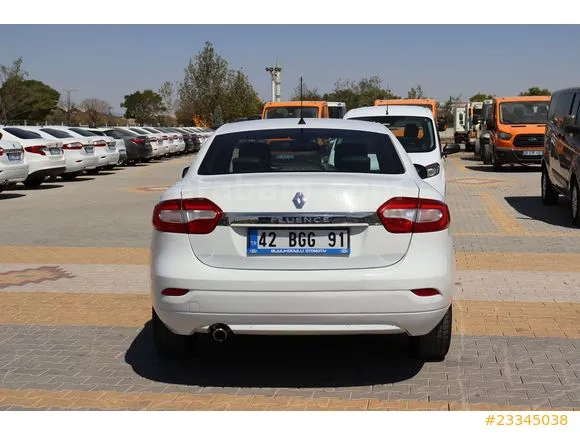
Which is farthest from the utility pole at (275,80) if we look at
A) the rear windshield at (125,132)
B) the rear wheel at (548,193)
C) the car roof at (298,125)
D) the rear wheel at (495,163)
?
the car roof at (298,125)

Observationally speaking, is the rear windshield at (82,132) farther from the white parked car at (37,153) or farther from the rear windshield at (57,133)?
the white parked car at (37,153)

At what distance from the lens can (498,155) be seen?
82.0 ft

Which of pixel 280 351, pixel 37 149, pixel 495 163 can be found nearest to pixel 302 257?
pixel 280 351

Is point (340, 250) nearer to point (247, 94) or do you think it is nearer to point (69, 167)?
point (69, 167)

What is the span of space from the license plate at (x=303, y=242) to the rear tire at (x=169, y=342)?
0.97 m

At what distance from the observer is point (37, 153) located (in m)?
20.8

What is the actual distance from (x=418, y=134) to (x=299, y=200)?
8.76 meters

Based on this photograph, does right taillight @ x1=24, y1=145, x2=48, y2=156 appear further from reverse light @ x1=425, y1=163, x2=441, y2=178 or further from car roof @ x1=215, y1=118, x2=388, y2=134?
car roof @ x1=215, y1=118, x2=388, y2=134

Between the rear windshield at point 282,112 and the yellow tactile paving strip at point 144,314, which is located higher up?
the rear windshield at point 282,112

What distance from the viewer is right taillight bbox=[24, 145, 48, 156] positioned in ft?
67.4

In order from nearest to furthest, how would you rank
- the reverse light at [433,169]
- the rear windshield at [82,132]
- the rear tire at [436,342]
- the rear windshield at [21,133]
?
the rear tire at [436,342]
the reverse light at [433,169]
the rear windshield at [21,133]
the rear windshield at [82,132]

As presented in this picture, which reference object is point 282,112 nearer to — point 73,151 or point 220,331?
point 73,151

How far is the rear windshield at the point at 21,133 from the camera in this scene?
68.1 feet
